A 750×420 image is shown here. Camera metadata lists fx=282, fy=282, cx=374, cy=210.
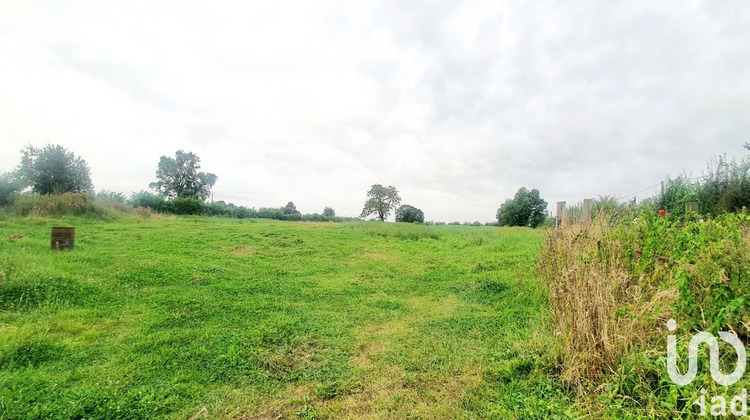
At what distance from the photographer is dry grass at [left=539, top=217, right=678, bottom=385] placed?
2.59 metres

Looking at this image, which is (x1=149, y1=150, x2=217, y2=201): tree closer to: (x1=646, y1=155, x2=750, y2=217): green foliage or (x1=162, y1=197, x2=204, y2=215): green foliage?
(x1=162, y1=197, x2=204, y2=215): green foliage

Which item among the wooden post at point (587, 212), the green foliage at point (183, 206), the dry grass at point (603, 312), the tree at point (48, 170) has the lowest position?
the dry grass at point (603, 312)

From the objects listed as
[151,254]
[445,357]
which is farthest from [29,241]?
[445,357]

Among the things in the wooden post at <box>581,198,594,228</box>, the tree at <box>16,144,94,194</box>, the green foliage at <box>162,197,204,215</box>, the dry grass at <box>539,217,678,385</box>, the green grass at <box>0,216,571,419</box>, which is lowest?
the green grass at <box>0,216,571,419</box>

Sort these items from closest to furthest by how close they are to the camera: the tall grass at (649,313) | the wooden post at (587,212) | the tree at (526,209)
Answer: the tall grass at (649,313) < the wooden post at (587,212) < the tree at (526,209)

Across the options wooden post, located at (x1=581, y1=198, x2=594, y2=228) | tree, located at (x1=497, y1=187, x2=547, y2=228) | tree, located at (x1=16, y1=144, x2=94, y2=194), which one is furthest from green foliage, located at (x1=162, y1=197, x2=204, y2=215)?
tree, located at (x1=497, y1=187, x2=547, y2=228)

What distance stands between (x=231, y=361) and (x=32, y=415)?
160 centimetres

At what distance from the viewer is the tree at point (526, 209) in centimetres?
3500

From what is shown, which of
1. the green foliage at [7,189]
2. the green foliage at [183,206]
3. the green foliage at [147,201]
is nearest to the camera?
the green foliage at [7,189]

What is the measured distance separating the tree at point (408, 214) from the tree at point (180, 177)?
31.4 meters

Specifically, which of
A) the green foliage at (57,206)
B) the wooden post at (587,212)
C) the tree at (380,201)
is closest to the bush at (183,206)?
the green foliage at (57,206)

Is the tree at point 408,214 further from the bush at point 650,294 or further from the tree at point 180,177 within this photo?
the bush at point 650,294

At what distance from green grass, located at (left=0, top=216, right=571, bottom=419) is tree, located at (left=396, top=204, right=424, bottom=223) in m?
36.5

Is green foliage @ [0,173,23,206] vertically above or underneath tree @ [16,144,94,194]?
underneath
